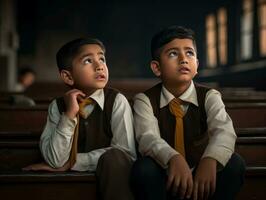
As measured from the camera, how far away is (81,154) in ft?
6.01

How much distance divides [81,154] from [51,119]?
7.5 inches

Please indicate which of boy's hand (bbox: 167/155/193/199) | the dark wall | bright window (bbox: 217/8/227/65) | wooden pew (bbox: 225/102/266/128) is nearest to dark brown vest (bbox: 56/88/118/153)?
boy's hand (bbox: 167/155/193/199)

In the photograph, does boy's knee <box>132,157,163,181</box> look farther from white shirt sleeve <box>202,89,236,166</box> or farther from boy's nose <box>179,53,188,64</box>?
boy's nose <box>179,53,188,64</box>

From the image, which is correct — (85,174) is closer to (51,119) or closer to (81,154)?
(81,154)

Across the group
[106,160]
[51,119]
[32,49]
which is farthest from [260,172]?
[32,49]

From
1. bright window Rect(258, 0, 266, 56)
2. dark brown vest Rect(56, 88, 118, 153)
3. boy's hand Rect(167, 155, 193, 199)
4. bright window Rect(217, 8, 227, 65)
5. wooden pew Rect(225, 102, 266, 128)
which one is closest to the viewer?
boy's hand Rect(167, 155, 193, 199)

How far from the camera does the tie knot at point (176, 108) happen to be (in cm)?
181

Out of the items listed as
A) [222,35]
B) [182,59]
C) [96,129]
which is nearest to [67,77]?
[96,129]

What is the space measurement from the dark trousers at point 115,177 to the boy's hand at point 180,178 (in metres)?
0.16

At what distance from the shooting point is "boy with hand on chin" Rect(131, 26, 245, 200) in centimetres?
161

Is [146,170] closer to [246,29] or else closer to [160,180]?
[160,180]

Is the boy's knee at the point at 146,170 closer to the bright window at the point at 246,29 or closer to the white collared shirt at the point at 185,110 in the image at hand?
the white collared shirt at the point at 185,110

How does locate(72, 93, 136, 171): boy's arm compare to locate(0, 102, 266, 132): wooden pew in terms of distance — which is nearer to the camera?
locate(72, 93, 136, 171): boy's arm

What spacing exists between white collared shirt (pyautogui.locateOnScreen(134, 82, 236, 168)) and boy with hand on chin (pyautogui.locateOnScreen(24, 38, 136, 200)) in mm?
75
